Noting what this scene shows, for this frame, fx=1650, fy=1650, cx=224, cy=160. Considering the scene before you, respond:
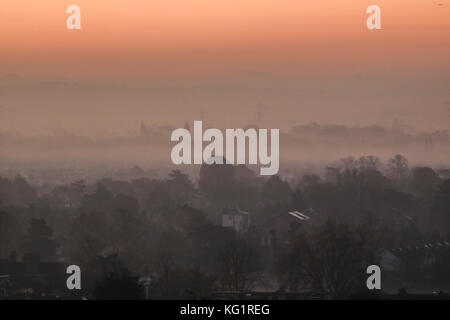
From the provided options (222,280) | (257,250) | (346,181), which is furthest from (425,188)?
(222,280)

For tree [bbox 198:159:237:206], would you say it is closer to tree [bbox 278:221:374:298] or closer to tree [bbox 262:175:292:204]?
tree [bbox 262:175:292:204]

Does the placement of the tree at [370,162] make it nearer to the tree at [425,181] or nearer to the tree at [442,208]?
the tree at [425,181]

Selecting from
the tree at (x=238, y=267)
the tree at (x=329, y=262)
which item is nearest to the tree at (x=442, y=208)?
the tree at (x=238, y=267)

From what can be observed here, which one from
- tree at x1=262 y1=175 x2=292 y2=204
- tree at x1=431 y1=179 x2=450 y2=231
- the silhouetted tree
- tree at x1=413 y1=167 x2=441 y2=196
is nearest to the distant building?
tree at x1=431 y1=179 x2=450 y2=231

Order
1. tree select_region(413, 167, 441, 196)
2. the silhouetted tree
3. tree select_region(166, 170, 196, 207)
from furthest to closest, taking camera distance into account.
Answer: tree select_region(413, 167, 441, 196) < tree select_region(166, 170, 196, 207) < the silhouetted tree

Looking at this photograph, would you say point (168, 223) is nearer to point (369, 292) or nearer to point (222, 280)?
point (222, 280)

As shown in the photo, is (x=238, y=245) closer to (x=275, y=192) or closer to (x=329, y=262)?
(x=329, y=262)

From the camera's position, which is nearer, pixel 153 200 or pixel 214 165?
pixel 153 200

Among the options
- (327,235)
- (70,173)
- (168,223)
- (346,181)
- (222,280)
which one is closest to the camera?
(222,280)

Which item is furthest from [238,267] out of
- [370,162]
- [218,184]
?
[370,162]
